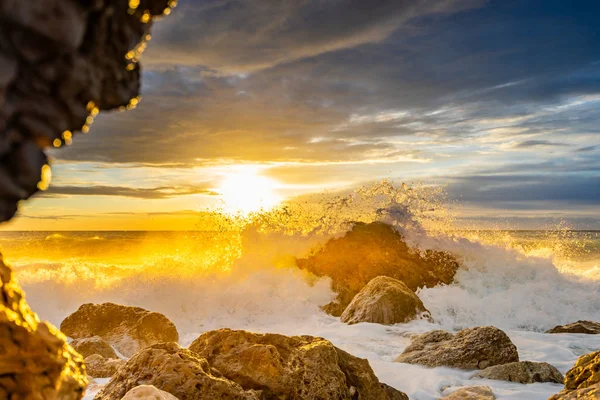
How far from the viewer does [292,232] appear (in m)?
15.0

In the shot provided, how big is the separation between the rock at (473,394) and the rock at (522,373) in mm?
633

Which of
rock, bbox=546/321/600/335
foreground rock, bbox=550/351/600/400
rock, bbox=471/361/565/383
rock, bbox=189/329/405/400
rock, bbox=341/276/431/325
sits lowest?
rock, bbox=341/276/431/325

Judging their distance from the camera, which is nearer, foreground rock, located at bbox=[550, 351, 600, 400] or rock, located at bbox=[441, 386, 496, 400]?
foreground rock, located at bbox=[550, 351, 600, 400]

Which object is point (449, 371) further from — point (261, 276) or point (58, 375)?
point (261, 276)

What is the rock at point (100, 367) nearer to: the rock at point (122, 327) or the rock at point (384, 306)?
the rock at point (122, 327)

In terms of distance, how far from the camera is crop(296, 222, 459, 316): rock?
13.0m

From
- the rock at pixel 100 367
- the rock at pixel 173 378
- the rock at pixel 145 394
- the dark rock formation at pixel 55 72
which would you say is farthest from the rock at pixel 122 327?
the dark rock formation at pixel 55 72

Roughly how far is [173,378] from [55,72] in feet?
8.93

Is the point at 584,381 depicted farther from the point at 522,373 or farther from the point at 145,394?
the point at 145,394

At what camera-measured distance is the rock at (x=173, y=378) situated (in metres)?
3.55

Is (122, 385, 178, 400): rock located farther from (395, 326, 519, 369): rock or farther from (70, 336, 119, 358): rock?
(70, 336, 119, 358): rock

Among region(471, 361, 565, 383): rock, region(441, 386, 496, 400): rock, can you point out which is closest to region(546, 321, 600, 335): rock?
region(471, 361, 565, 383): rock

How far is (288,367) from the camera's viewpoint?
417cm

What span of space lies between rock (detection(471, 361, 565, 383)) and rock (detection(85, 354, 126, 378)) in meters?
3.94
